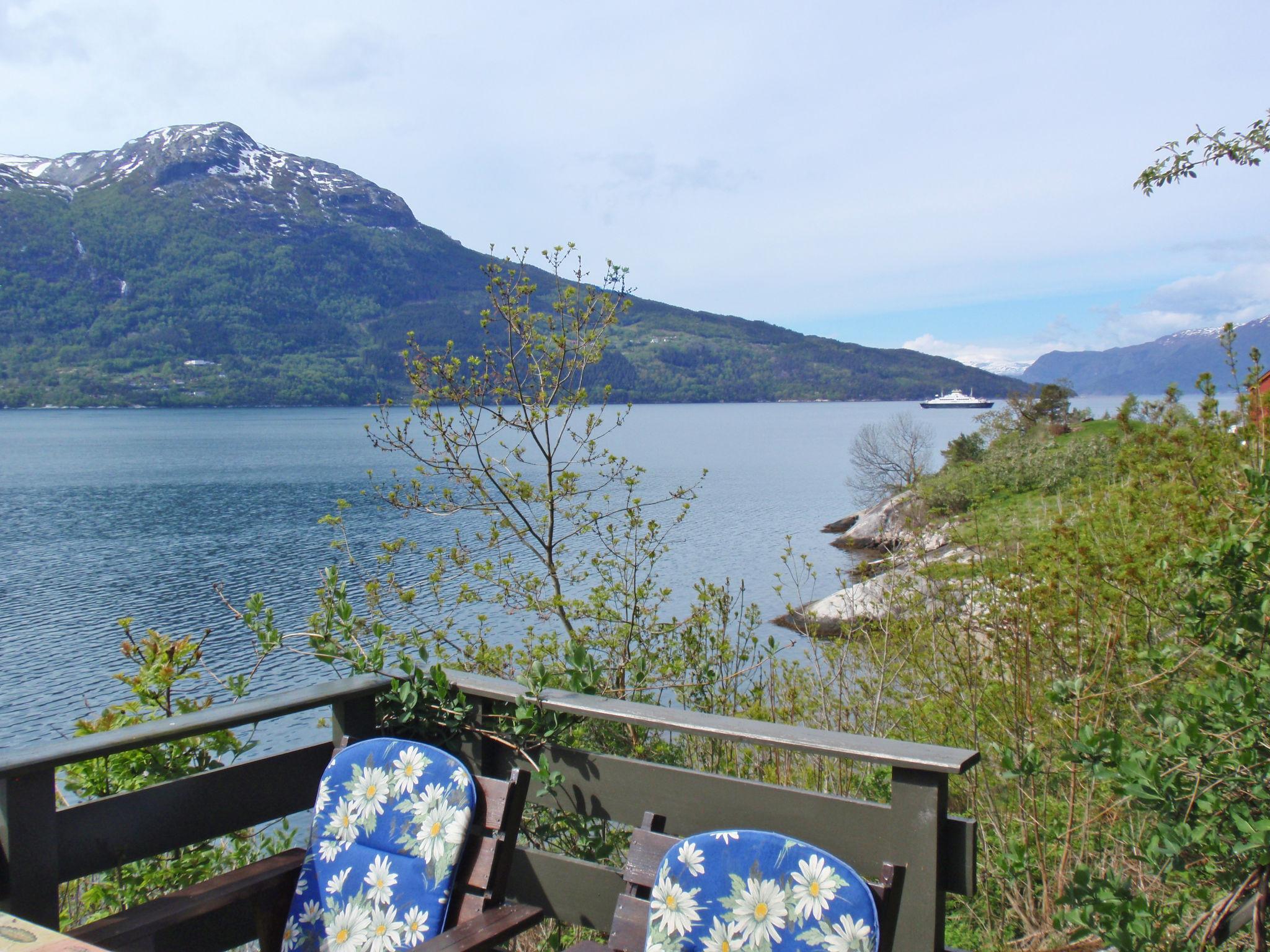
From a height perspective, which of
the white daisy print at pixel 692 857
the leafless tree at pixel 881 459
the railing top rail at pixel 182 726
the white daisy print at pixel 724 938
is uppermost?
the railing top rail at pixel 182 726

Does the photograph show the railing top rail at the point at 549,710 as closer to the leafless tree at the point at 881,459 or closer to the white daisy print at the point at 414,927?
the white daisy print at the point at 414,927

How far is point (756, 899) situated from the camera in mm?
2064

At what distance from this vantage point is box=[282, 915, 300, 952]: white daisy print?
8.32 feet

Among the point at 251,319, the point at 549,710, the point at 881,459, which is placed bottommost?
the point at 881,459

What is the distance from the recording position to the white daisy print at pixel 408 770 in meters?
2.54

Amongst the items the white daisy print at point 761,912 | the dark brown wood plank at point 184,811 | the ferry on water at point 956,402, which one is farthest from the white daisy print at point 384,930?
the ferry on water at point 956,402

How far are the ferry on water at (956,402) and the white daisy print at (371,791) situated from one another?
509 ft

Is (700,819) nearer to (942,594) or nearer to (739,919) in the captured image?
(739,919)

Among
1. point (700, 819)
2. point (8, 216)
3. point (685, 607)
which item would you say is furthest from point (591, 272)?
point (8, 216)

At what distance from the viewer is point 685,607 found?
1548cm

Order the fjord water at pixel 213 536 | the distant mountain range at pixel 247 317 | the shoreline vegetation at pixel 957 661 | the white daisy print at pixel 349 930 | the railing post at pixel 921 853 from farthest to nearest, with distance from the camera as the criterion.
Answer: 1. the distant mountain range at pixel 247 317
2. the fjord water at pixel 213 536
3. the white daisy print at pixel 349 930
4. the shoreline vegetation at pixel 957 661
5. the railing post at pixel 921 853

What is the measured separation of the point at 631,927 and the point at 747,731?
1.79 feet

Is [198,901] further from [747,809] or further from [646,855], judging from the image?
[747,809]

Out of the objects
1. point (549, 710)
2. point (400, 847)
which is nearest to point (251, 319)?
point (549, 710)
